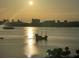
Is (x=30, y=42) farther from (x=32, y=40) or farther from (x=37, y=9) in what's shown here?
(x=37, y=9)

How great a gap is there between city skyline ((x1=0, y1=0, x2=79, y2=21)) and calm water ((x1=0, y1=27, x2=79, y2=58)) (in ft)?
0.37

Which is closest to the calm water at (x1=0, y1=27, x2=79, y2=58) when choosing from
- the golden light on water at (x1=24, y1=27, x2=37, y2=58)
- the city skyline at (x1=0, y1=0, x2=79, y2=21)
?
the golden light on water at (x1=24, y1=27, x2=37, y2=58)

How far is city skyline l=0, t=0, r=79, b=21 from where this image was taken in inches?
59.7

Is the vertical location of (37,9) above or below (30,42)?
above

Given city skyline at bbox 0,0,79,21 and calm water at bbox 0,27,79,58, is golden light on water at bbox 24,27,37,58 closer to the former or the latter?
calm water at bbox 0,27,79,58

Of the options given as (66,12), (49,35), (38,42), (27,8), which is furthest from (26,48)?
(66,12)

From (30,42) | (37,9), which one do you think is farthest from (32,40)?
(37,9)

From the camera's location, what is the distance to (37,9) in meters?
1.53

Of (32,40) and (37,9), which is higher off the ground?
(37,9)

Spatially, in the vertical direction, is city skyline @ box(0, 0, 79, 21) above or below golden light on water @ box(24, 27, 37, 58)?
above

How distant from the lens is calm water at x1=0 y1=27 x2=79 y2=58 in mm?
1490

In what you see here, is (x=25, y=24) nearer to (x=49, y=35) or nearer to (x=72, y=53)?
(x=49, y=35)

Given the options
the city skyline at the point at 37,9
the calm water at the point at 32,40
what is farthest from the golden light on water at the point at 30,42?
the city skyline at the point at 37,9

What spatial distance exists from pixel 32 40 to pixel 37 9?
0.88 ft
